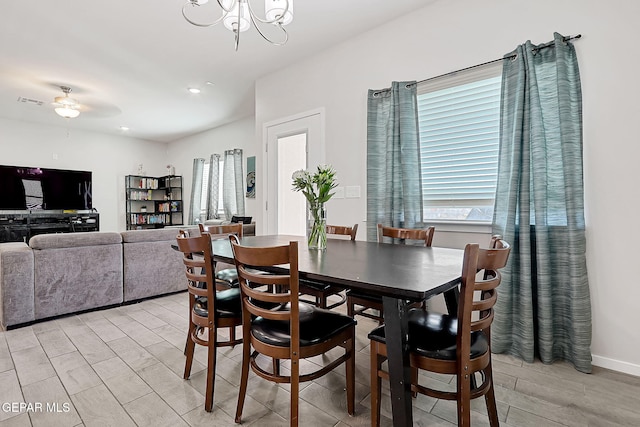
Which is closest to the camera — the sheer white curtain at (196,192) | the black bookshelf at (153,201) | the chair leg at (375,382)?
the chair leg at (375,382)

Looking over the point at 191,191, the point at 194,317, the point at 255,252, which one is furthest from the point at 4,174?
the point at 255,252

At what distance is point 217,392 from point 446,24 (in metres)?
3.20

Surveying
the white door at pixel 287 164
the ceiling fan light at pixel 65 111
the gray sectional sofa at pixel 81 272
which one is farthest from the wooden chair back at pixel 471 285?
the ceiling fan light at pixel 65 111

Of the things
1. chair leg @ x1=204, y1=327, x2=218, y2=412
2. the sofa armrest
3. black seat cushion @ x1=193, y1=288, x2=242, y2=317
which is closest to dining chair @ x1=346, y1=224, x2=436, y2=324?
black seat cushion @ x1=193, y1=288, x2=242, y2=317

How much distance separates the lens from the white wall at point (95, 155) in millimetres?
6305

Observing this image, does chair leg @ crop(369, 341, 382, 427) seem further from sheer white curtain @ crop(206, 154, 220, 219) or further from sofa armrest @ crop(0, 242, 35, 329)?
sheer white curtain @ crop(206, 154, 220, 219)

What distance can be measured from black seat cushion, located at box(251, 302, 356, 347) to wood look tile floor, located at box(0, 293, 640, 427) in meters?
0.46

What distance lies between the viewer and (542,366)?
2.07 m

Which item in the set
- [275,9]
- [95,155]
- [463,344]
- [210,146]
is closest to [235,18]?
[275,9]

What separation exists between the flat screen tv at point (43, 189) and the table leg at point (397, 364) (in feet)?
26.0

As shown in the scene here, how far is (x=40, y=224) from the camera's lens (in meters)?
6.32

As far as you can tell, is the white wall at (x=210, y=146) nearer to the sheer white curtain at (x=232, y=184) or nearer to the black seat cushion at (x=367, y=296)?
the sheer white curtain at (x=232, y=184)

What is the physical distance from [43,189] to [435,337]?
8.03 metres

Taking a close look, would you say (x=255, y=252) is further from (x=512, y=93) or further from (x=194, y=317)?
(x=512, y=93)
